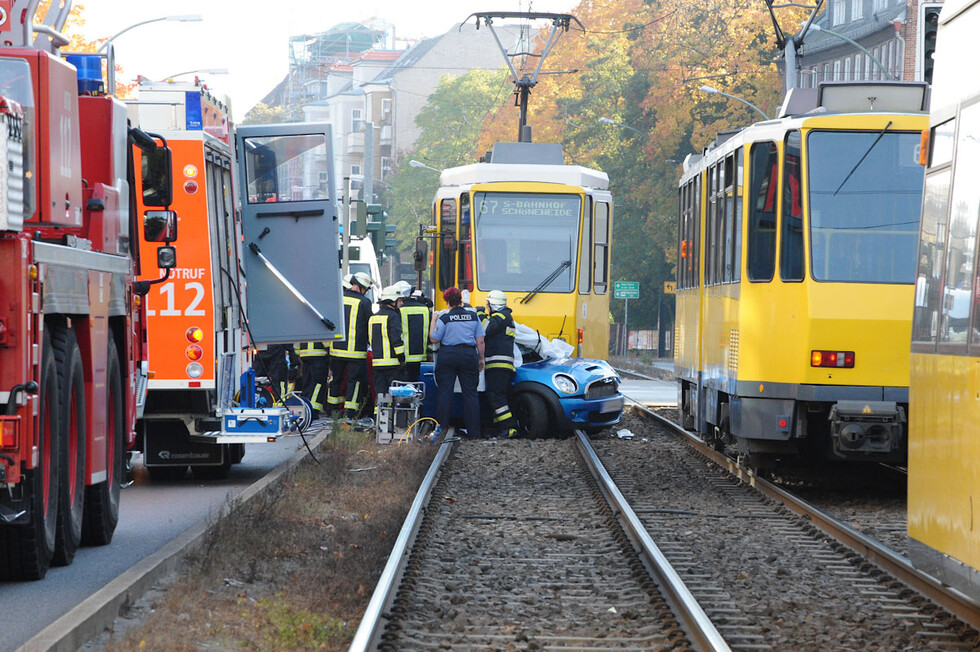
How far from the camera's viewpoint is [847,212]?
13.0 m

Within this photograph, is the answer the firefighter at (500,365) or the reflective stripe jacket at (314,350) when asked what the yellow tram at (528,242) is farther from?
the firefighter at (500,365)

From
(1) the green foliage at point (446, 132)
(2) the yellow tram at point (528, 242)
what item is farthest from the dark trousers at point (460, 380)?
(1) the green foliage at point (446, 132)

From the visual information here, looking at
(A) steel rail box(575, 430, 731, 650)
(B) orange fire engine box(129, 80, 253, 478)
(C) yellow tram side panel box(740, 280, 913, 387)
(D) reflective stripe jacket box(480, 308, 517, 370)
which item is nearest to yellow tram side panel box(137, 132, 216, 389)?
(B) orange fire engine box(129, 80, 253, 478)

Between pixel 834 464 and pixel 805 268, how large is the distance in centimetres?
380

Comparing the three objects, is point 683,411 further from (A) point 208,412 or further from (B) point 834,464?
(A) point 208,412

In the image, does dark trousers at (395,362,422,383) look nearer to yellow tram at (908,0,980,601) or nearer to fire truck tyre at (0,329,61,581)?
fire truck tyre at (0,329,61,581)

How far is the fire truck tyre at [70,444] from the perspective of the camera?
29.0 feet

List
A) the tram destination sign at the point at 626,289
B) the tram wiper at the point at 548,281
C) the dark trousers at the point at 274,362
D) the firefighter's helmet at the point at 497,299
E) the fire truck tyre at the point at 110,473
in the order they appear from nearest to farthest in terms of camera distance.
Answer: the fire truck tyre at the point at 110,473 < the firefighter's helmet at the point at 497,299 < the dark trousers at the point at 274,362 < the tram wiper at the point at 548,281 < the tram destination sign at the point at 626,289

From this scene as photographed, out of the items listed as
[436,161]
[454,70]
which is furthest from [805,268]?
[454,70]

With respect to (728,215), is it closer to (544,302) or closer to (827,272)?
(827,272)

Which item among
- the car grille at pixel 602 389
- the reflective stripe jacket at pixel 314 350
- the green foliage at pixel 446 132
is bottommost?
the car grille at pixel 602 389

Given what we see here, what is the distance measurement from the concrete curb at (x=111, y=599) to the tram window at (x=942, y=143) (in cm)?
447

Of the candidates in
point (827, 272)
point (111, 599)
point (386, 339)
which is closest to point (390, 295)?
point (386, 339)

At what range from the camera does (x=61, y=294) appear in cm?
866
